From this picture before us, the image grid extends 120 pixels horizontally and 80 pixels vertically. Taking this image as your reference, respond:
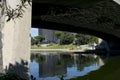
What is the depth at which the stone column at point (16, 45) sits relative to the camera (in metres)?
13.2

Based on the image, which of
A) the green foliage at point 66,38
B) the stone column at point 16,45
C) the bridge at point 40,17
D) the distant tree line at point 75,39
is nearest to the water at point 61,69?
the stone column at point 16,45

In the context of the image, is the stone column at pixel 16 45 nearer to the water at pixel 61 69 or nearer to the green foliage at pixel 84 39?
the water at pixel 61 69

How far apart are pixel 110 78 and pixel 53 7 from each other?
9.14 meters

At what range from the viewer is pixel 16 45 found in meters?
13.4

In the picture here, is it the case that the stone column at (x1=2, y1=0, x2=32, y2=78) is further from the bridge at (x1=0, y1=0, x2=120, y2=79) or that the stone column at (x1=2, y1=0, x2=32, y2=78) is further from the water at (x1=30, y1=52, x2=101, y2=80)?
the water at (x1=30, y1=52, x2=101, y2=80)

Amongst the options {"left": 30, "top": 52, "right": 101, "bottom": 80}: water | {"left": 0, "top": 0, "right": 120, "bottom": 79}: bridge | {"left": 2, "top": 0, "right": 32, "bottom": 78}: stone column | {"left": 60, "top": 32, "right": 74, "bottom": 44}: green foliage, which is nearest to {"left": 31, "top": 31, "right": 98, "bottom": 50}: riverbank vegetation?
{"left": 60, "top": 32, "right": 74, "bottom": 44}: green foliage

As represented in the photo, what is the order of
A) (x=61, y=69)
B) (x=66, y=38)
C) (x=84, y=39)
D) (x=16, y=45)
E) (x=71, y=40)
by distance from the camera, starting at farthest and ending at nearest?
(x=66, y=38)
(x=71, y=40)
(x=84, y=39)
(x=61, y=69)
(x=16, y=45)

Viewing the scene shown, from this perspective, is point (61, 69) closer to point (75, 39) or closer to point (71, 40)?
point (75, 39)

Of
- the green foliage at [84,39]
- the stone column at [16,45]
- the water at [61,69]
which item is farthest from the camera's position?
the green foliage at [84,39]

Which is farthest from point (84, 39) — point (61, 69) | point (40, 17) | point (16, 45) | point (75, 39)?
point (16, 45)

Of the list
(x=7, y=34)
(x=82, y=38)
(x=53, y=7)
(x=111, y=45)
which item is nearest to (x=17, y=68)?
(x=7, y=34)

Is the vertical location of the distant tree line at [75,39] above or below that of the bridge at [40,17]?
below

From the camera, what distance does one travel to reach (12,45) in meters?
13.4

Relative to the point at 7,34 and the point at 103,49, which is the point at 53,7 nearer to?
the point at 7,34
